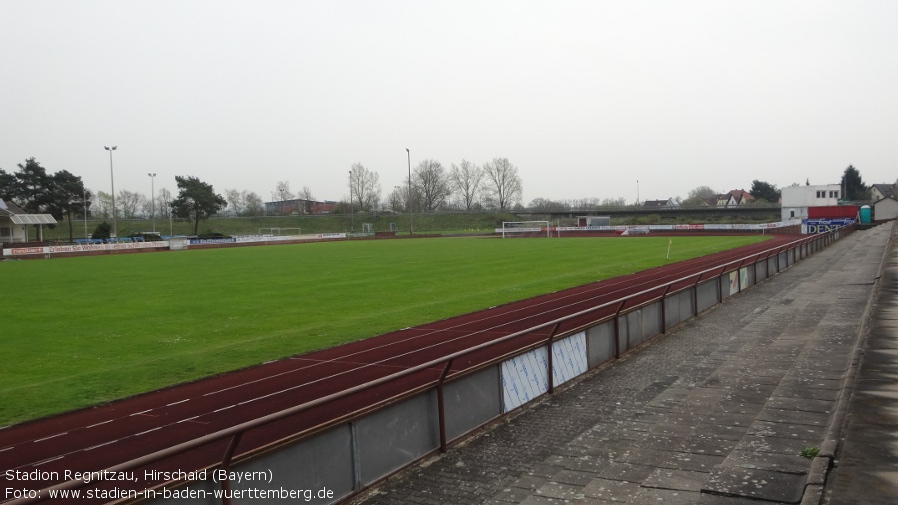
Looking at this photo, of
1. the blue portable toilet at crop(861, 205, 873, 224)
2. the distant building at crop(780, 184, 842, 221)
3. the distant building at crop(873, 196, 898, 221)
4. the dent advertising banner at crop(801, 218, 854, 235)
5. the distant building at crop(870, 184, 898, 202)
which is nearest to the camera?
the dent advertising banner at crop(801, 218, 854, 235)

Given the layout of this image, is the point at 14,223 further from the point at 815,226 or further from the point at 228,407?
the point at 815,226

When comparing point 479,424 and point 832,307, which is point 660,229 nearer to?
point 832,307

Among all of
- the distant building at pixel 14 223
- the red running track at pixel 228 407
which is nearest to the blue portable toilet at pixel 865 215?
the red running track at pixel 228 407

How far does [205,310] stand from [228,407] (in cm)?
1417

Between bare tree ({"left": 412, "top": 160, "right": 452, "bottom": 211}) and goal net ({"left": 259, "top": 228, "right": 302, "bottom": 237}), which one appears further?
bare tree ({"left": 412, "top": 160, "right": 452, "bottom": 211})

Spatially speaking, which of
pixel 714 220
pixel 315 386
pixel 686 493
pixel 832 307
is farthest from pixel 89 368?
pixel 714 220

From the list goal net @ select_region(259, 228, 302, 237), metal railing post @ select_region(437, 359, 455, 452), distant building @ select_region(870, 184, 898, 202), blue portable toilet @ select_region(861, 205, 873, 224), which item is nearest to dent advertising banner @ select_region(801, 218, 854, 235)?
blue portable toilet @ select_region(861, 205, 873, 224)

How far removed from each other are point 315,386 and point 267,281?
914 inches

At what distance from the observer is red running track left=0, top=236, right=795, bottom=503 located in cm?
1009

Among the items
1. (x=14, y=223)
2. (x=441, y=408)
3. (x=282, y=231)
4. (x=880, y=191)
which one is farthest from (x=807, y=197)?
(x=441, y=408)

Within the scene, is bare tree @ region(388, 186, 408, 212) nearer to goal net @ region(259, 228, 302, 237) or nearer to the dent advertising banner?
goal net @ region(259, 228, 302, 237)

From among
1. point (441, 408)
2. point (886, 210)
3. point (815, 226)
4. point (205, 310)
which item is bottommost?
point (205, 310)

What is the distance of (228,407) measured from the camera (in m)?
12.5

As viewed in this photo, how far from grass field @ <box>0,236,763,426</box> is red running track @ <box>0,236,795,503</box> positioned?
2.98ft
